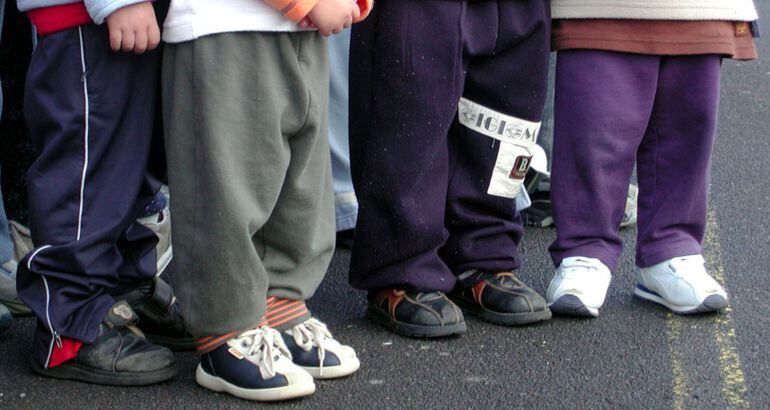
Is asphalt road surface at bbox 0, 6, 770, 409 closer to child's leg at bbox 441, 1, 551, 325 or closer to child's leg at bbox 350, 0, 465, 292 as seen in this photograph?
child's leg at bbox 441, 1, 551, 325

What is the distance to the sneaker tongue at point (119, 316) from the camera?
2.62 metres

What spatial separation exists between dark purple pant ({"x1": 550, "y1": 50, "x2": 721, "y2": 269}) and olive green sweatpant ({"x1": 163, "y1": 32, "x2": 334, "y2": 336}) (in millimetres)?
821

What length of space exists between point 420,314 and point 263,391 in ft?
1.77

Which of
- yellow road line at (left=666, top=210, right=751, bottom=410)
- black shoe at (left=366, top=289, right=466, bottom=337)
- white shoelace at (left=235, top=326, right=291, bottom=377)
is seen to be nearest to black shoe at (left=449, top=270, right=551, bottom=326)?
black shoe at (left=366, top=289, right=466, bottom=337)

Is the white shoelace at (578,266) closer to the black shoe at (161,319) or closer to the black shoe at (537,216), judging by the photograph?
the black shoe at (537,216)

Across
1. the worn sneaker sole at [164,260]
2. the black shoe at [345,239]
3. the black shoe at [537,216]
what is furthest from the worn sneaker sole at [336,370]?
the black shoe at [537,216]

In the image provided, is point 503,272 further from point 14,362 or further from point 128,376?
point 14,362

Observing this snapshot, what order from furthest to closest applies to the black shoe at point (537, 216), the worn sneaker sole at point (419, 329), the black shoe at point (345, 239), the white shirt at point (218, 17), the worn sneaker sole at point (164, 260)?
the black shoe at point (537, 216) → the black shoe at point (345, 239) → the worn sneaker sole at point (164, 260) → the worn sneaker sole at point (419, 329) → the white shirt at point (218, 17)

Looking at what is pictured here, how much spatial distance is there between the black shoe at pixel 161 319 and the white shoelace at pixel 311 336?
0.30 metres

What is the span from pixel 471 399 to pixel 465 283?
1.71 ft

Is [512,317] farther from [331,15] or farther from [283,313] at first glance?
[331,15]

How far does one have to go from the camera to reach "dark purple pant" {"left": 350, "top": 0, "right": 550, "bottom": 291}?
8.99 ft

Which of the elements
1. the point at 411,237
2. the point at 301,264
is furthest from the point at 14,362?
the point at 411,237

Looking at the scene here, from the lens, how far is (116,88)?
2.41 meters
